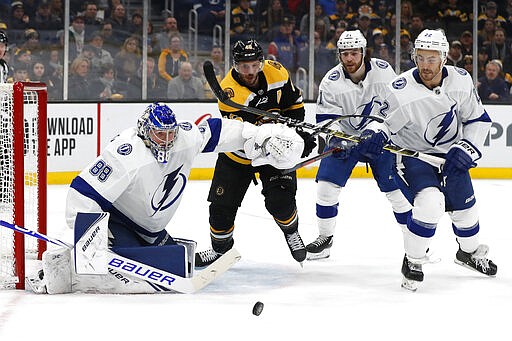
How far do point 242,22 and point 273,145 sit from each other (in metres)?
4.89

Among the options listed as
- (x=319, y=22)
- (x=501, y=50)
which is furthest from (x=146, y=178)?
(x=501, y=50)

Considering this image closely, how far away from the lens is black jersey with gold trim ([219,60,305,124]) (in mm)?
4305

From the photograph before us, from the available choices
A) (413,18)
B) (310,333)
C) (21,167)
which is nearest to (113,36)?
(413,18)

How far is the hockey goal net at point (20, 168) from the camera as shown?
3826mm

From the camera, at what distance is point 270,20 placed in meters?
8.75

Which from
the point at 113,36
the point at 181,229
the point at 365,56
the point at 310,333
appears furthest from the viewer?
the point at 113,36

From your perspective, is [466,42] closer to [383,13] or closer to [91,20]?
[383,13]

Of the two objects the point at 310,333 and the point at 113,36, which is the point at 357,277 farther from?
the point at 113,36

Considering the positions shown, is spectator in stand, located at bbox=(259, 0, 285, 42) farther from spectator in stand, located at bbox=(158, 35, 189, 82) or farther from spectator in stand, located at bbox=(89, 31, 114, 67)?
spectator in stand, located at bbox=(89, 31, 114, 67)

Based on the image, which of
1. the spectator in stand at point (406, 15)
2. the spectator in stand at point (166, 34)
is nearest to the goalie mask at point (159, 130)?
the spectator in stand at point (166, 34)

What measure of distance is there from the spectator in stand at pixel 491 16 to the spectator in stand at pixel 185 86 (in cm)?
257

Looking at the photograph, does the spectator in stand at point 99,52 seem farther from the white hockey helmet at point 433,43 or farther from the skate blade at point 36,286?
the white hockey helmet at point 433,43

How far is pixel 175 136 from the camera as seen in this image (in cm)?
367

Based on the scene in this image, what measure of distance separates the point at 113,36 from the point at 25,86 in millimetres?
4226
